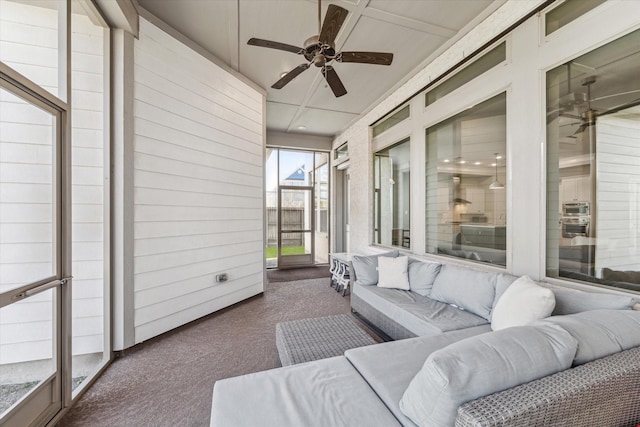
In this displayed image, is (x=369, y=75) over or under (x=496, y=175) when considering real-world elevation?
over

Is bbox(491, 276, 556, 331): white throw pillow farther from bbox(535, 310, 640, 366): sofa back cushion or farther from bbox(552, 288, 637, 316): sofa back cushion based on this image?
bbox(535, 310, 640, 366): sofa back cushion

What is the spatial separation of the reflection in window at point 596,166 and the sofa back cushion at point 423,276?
0.99 metres

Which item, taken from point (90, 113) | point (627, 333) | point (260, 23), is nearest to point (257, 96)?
point (260, 23)

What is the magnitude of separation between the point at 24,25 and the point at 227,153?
80.4 inches

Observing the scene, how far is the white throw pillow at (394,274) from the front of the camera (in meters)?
3.13

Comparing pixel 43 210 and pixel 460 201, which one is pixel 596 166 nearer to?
pixel 460 201

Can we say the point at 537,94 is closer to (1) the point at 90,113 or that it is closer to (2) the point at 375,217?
(2) the point at 375,217

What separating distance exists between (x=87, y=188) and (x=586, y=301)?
3971mm

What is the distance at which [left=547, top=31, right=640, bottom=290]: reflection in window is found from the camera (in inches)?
69.6

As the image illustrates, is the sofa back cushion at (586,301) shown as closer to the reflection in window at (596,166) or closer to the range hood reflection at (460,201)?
the reflection in window at (596,166)

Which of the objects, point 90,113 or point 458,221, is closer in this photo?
point 90,113

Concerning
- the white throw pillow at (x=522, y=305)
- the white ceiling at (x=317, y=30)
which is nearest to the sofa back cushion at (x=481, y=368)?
the white throw pillow at (x=522, y=305)

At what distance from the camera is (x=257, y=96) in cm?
429

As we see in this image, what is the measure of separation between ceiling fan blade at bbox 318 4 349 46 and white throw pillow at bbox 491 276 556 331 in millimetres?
2393
